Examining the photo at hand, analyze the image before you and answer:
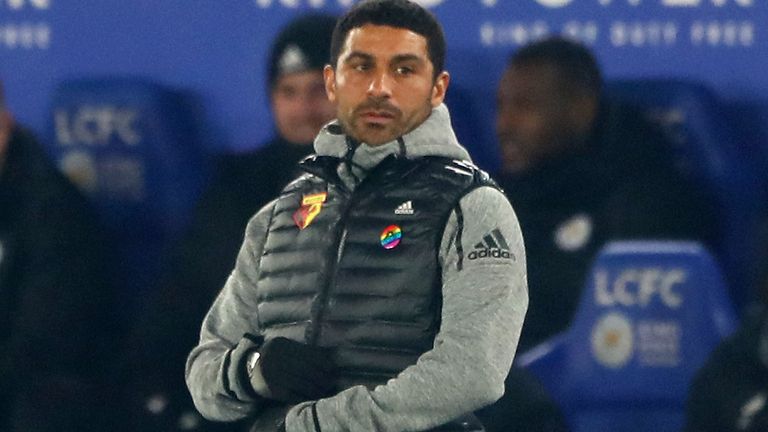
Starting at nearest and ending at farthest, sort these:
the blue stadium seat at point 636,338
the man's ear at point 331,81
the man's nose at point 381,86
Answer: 1. the man's nose at point 381,86
2. the man's ear at point 331,81
3. the blue stadium seat at point 636,338

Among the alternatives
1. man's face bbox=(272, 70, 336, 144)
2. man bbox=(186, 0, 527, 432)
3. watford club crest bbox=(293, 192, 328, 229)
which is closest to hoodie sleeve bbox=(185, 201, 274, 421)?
man bbox=(186, 0, 527, 432)

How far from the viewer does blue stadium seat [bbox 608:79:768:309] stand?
3.73 meters

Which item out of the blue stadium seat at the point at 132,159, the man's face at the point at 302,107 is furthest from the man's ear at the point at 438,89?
the blue stadium seat at the point at 132,159

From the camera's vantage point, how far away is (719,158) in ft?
12.3

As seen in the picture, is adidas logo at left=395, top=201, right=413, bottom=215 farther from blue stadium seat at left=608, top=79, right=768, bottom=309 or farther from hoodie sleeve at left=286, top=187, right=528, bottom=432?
blue stadium seat at left=608, top=79, right=768, bottom=309

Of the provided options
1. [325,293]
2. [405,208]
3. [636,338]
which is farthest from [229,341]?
[636,338]

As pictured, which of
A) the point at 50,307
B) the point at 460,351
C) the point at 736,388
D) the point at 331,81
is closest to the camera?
the point at 460,351

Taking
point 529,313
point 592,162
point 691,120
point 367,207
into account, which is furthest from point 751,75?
point 367,207

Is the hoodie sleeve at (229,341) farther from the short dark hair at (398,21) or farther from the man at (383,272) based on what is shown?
the short dark hair at (398,21)

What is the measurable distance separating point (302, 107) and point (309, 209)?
157cm

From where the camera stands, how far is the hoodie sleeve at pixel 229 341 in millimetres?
2549

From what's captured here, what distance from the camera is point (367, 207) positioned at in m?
2.48

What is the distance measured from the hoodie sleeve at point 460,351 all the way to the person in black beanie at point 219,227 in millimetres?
1669

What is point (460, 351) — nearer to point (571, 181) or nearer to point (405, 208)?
point (405, 208)
